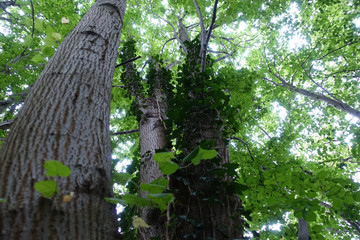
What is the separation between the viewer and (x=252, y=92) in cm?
462

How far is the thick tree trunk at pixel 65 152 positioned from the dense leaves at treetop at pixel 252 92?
0.23 meters

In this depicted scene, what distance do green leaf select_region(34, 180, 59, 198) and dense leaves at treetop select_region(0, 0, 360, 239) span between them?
1.39ft

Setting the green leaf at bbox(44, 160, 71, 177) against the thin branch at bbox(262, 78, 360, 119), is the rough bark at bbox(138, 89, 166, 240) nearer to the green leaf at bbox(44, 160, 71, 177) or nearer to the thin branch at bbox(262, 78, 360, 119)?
the green leaf at bbox(44, 160, 71, 177)

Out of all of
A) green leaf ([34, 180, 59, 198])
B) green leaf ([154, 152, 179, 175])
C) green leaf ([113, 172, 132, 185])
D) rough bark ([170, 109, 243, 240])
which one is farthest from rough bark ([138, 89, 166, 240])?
green leaf ([34, 180, 59, 198])

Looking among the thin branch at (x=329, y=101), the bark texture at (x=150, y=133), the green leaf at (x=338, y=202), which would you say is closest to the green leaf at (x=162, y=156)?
the bark texture at (x=150, y=133)

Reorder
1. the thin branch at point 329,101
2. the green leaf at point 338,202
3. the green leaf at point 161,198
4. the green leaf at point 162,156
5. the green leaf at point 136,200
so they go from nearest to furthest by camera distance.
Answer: the green leaf at point 161,198
the green leaf at point 162,156
the green leaf at point 136,200
the green leaf at point 338,202
the thin branch at point 329,101

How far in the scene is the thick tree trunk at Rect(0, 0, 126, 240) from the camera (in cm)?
82

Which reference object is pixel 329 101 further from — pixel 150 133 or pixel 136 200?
pixel 136 200

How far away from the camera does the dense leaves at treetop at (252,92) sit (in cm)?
205

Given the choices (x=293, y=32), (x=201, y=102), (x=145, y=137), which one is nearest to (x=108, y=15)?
(x=201, y=102)

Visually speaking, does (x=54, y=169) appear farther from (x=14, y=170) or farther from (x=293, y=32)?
(x=293, y=32)

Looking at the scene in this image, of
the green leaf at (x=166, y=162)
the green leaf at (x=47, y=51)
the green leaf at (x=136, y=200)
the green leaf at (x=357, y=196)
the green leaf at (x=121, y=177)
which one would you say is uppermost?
the green leaf at (x=47, y=51)

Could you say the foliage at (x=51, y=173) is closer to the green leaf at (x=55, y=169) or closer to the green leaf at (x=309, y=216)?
the green leaf at (x=55, y=169)

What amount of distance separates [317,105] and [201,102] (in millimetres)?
8677
